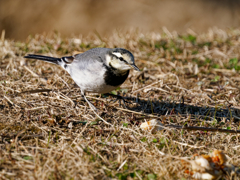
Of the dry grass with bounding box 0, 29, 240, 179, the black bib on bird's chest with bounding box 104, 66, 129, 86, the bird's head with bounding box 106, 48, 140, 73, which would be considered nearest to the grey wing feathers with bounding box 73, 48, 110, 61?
the bird's head with bounding box 106, 48, 140, 73

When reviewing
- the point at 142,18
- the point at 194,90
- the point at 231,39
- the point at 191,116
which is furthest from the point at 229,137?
the point at 142,18

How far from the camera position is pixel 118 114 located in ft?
14.3

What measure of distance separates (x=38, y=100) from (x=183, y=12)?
1174 cm

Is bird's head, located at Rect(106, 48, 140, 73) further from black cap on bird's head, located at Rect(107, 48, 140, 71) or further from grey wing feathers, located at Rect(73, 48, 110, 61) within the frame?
grey wing feathers, located at Rect(73, 48, 110, 61)

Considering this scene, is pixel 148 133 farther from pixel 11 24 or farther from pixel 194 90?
pixel 11 24

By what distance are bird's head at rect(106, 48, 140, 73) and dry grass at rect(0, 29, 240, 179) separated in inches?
27.5

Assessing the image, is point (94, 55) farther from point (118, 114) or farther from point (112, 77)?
point (118, 114)

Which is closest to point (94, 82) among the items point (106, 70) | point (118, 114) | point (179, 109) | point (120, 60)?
point (106, 70)

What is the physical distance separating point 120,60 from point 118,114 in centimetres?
84

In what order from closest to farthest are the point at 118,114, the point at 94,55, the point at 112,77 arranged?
the point at 112,77, the point at 118,114, the point at 94,55

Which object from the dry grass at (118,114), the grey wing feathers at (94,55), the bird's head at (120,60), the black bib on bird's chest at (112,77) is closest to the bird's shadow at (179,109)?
the dry grass at (118,114)

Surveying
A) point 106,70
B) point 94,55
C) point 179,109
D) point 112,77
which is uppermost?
point 94,55

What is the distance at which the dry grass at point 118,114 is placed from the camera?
313 centimetres

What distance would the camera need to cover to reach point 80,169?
118 inches
